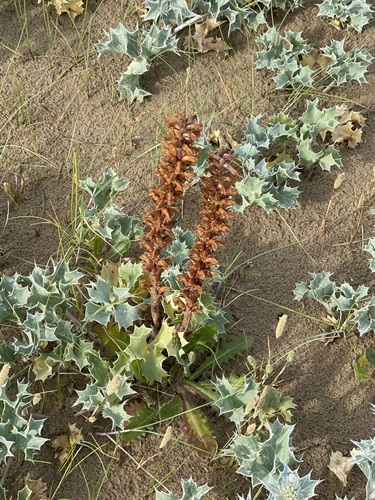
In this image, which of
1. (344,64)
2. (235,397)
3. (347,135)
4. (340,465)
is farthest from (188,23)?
(340,465)

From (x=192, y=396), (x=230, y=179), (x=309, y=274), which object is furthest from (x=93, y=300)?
(x=309, y=274)

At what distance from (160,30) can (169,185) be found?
1.88 m

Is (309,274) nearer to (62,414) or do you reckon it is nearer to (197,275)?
(197,275)

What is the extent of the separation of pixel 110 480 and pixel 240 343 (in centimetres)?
82

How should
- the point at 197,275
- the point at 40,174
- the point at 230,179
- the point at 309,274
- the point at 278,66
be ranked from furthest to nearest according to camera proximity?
the point at 278,66
the point at 40,174
the point at 309,274
the point at 197,275
the point at 230,179

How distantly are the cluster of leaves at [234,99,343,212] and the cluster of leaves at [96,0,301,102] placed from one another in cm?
73

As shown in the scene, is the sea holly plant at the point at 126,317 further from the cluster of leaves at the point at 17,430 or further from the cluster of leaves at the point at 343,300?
the cluster of leaves at the point at 343,300

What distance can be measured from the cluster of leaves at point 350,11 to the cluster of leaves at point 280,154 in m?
0.78

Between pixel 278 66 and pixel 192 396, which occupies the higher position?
pixel 278 66

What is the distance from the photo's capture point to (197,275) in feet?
8.71

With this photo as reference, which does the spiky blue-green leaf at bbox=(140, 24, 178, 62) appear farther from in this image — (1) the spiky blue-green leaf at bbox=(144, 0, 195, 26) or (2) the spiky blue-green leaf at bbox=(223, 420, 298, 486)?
(2) the spiky blue-green leaf at bbox=(223, 420, 298, 486)

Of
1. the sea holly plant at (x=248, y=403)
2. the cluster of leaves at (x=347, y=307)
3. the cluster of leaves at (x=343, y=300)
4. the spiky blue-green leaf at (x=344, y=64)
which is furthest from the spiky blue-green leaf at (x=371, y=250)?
the spiky blue-green leaf at (x=344, y=64)

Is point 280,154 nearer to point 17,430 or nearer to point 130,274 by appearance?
point 130,274

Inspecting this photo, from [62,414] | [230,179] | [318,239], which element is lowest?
[318,239]
